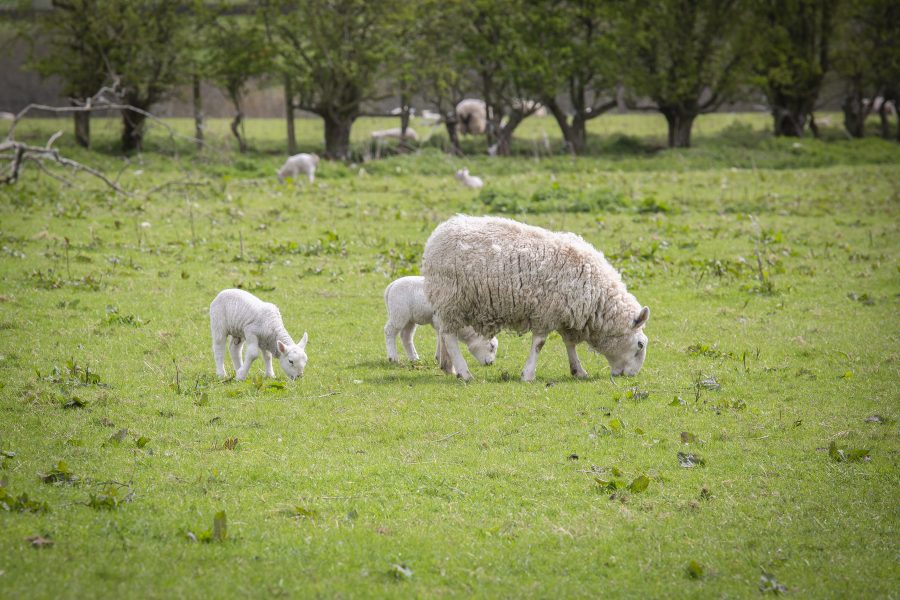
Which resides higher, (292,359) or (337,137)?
(337,137)

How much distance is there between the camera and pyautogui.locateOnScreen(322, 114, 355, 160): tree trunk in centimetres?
3403

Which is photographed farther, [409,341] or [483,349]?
[409,341]

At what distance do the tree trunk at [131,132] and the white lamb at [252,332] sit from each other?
2365 centimetres

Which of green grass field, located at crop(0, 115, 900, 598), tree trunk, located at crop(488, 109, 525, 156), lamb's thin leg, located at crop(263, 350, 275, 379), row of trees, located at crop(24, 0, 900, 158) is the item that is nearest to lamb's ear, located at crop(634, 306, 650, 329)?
green grass field, located at crop(0, 115, 900, 598)

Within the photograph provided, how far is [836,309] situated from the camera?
47.7ft

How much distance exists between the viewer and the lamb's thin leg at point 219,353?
10.7 m

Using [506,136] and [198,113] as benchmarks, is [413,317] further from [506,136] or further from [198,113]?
[506,136]

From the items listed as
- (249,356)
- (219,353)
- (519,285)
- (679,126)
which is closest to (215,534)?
(249,356)

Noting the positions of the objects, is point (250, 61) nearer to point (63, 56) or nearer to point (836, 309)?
point (63, 56)

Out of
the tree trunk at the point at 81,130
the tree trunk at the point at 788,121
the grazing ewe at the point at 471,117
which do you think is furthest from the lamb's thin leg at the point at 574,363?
the grazing ewe at the point at 471,117

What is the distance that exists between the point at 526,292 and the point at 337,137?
80.2ft

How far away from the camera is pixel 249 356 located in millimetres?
10523

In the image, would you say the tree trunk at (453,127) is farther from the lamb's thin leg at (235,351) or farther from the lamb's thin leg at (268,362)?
the lamb's thin leg at (268,362)

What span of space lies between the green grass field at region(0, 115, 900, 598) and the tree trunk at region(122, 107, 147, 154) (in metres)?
13.5
